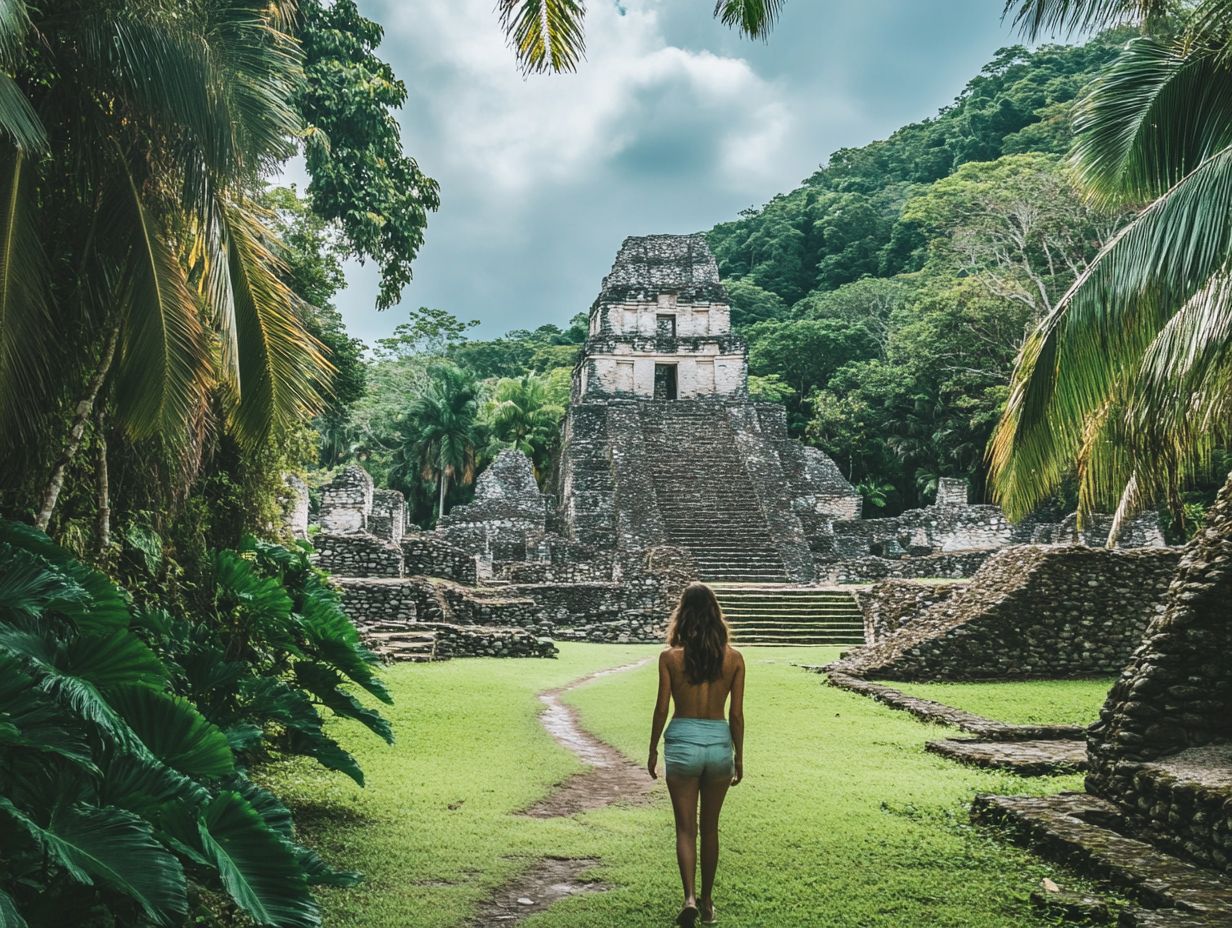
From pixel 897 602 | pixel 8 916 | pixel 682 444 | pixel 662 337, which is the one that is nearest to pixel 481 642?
pixel 897 602

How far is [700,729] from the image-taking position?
3812 mm

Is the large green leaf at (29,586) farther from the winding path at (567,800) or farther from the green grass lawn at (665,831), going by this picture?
the winding path at (567,800)

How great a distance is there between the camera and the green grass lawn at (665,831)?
13.1 ft

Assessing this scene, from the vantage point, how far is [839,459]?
39.3 meters

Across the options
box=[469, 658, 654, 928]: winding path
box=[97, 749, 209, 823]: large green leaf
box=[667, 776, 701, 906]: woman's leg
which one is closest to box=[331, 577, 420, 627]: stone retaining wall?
box=[469, 658, 654, 928]: winding path

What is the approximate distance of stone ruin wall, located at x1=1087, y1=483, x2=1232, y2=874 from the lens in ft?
16.3

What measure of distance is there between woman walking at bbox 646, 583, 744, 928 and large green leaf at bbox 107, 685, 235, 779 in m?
1.63

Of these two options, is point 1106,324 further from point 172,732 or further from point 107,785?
point 107,785

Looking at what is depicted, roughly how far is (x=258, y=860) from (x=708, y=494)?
76.3 feet

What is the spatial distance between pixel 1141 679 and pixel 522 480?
2563 cm

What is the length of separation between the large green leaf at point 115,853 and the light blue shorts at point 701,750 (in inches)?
68.7

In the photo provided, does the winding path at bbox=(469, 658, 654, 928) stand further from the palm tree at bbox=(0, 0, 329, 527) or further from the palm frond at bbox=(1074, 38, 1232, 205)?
the palm frond at bbox=(1074, 38, 1232, 205)

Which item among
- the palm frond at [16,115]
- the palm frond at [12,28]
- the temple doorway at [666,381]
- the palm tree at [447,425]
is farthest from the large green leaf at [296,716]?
the palm tree at [447,425]

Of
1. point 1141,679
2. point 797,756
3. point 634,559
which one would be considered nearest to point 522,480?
point 634,559
